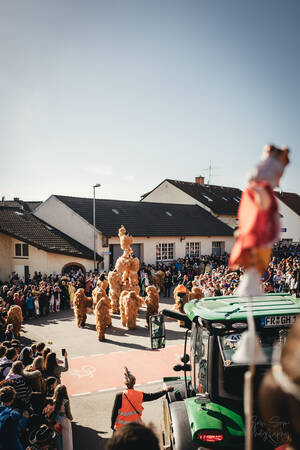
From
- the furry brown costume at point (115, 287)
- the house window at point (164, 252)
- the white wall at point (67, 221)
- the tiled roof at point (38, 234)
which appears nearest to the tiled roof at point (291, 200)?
the house window at point (164, 252)

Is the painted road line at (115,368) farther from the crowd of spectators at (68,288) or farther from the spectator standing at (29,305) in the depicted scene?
the spectator standing at (29,305)

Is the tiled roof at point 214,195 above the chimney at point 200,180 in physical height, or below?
below

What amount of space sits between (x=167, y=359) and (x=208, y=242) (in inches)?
962

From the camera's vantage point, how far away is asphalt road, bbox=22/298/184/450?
6926mm

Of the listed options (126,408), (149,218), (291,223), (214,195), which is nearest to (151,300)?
(126,408)

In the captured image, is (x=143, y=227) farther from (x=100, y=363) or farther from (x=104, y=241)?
(x=100, y=363)

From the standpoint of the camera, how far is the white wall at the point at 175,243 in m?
29.0

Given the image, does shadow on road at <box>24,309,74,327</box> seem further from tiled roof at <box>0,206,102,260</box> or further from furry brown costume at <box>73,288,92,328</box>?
tiled roof at <box>0,206,102,260</box>

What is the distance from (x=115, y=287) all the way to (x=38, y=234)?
11.4 m

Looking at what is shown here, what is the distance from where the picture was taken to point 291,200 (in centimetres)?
4825

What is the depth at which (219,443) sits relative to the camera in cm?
346

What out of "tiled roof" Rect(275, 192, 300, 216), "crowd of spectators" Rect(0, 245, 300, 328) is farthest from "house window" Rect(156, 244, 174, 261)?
"tiled roof" Rect(275, 192, 300, 216)

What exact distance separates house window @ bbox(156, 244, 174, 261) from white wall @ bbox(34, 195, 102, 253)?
6528mm

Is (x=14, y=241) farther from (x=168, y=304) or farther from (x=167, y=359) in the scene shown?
(x=167, y=359)
